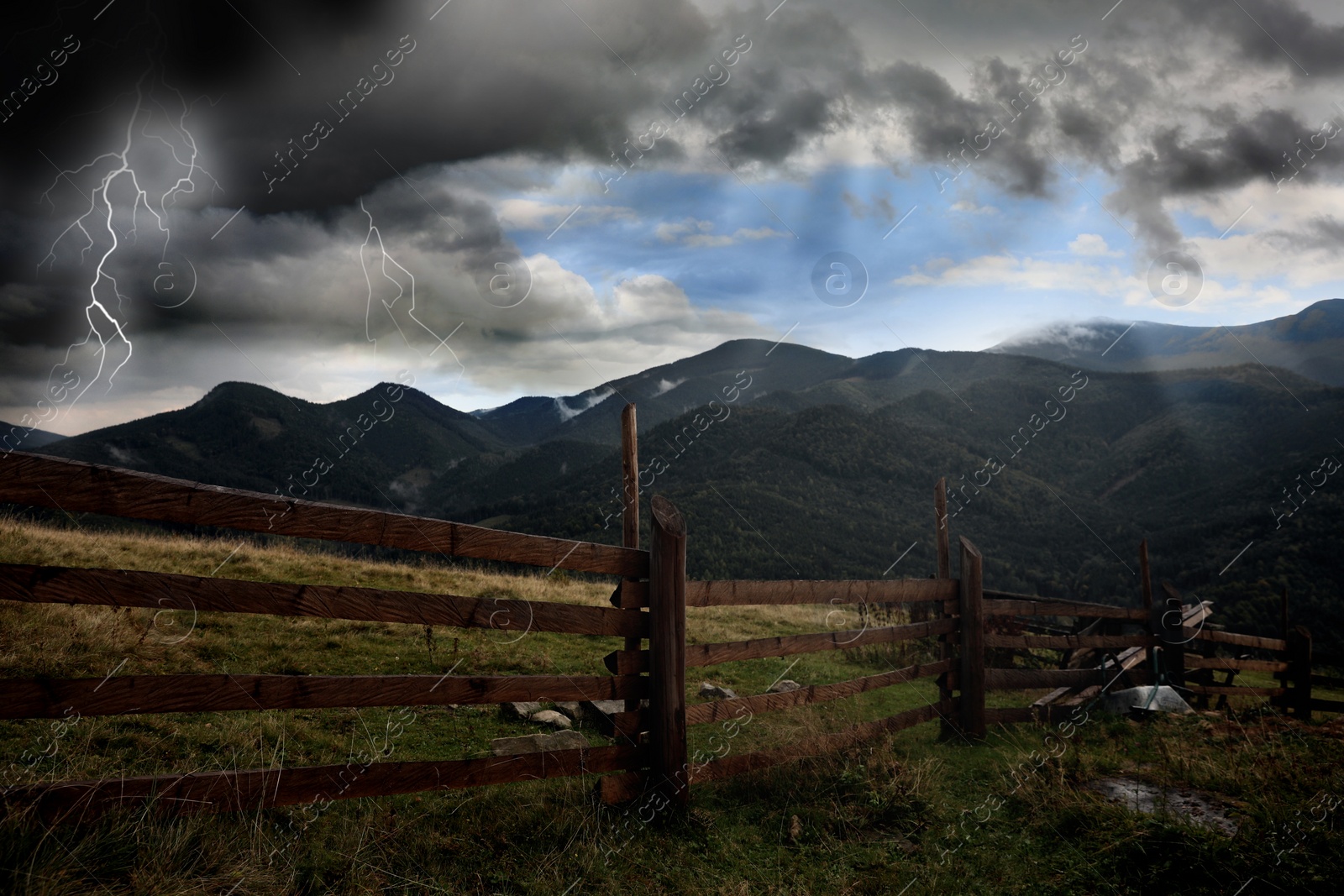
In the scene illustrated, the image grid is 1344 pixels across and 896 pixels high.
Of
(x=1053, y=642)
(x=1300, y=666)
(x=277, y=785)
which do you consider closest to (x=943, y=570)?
(x=1053, y=642)

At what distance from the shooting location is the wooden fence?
2523mm

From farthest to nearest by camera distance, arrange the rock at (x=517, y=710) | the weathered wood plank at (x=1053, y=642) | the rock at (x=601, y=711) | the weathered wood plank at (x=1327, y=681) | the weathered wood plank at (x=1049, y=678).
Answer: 1. the weathered wood plank at (x=1327, y=681)
2. the weathered wood plank at (x=1053, y=642)
3. the weathered wood plank at (x=1049, y=678)
4. the rock at (x=517, y=710)
5. the rock at (x=601, y=711)

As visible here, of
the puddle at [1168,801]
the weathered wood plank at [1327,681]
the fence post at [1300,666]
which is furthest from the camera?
the weathered wood plank at [1327,681]

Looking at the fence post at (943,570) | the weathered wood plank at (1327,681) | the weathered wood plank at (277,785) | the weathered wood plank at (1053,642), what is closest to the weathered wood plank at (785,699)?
the fence post at (943,570)

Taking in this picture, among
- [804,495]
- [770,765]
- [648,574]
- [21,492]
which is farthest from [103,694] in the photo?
[804,495]

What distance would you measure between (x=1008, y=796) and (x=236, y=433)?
6550 inches

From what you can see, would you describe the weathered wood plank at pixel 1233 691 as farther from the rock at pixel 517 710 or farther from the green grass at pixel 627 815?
the rock at pixel 517 710

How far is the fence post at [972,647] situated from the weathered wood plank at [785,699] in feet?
1.38

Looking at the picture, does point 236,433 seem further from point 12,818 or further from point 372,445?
point 12,818

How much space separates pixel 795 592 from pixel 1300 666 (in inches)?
372

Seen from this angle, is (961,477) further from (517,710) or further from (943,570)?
(517,710)

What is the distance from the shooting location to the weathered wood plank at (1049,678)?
6828 millimetres

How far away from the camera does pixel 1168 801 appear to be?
4.29 meters

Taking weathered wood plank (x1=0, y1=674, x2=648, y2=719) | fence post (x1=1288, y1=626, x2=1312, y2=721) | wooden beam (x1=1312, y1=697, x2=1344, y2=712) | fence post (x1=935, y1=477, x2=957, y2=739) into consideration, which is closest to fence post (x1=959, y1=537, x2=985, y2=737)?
fence post (x1=935, y1=477, x2=957, y2=739)
